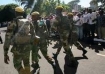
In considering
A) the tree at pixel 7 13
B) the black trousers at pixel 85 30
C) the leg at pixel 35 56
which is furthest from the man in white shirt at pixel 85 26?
the tree at pixel 7 13

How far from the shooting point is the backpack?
6.29 meters

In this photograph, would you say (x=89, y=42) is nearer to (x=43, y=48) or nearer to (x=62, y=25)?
(x=62, y=25)

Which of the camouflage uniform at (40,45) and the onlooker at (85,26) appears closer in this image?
the camouflage uniform at (40,45)

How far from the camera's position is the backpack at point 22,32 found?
6.29 metres

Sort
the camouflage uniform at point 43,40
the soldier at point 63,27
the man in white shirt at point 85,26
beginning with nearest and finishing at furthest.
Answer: the camouflage uniform at point 43,40
the soldier at point 63,27
the man in white shirt at point 85,26

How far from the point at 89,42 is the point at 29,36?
30.8 feet

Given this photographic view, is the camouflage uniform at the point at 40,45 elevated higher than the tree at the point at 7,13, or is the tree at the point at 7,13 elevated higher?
the camouflage uniform at the point at 40,45

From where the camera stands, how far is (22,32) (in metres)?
6.33

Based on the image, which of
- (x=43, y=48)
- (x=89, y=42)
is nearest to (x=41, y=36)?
(x=43, y=48)

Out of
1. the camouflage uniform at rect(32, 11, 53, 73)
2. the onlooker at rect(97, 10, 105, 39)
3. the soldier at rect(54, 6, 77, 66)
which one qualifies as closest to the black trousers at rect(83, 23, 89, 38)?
the onlooker at rect(97, 10, 105, 39)

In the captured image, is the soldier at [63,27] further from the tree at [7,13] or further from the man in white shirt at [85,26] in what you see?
the tree at [7,13]

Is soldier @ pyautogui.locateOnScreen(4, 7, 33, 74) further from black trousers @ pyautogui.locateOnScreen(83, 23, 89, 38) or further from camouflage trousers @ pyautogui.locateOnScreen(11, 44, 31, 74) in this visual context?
black trousers @ pyautogui.locateOnScreen(83, 23, 89, 38)

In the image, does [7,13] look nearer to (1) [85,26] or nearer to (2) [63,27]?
(1) [85,26]

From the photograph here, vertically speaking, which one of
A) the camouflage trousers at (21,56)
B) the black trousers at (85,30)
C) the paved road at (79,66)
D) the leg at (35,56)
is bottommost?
the black trousers at (85,30)
